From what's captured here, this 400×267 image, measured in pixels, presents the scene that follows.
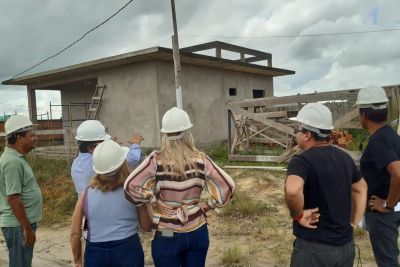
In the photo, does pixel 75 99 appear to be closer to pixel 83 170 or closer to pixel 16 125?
pixel 16 125

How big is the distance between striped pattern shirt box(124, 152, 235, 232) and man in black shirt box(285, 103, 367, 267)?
59 centimetres

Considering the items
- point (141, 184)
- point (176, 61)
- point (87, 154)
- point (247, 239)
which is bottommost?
point (247, 239)

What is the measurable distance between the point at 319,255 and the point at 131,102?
36.8 feet

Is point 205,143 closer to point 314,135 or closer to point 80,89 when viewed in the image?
point 80,89

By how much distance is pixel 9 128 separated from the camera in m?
3.32

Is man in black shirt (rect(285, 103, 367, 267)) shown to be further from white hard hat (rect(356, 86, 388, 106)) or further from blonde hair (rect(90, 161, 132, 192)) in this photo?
blonde hair (rect(90, 161, 132, 192))

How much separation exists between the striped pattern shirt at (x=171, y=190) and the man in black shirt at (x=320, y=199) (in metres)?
0.59

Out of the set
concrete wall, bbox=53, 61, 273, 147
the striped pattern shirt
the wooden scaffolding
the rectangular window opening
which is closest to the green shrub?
the striped pattern shirt

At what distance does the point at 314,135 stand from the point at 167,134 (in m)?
0.96

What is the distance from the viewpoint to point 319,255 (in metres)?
2.34

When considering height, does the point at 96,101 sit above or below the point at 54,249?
above

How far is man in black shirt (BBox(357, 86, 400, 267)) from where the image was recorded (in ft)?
9.43

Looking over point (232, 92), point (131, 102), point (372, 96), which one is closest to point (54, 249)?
point (372, 96)

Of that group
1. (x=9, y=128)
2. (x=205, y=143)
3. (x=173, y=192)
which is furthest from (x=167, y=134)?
(x=205, y=143)
